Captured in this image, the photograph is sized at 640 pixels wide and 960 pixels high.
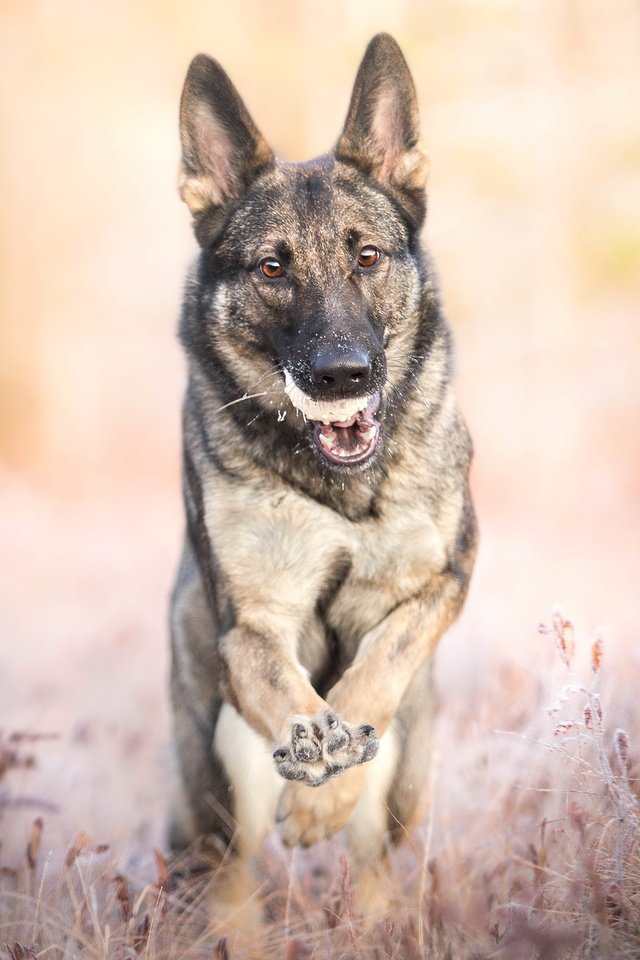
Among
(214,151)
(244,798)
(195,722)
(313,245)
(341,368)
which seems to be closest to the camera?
(341,368)

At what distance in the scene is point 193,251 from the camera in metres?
8.61

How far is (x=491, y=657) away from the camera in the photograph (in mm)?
6793

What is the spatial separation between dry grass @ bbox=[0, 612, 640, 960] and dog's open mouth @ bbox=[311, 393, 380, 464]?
3.02 ft

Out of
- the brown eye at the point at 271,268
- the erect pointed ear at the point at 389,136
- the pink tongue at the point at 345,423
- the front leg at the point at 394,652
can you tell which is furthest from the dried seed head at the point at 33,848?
the erect pointed ear at the point at 389,136

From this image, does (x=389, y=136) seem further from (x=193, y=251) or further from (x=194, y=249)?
(x=194, y=249)

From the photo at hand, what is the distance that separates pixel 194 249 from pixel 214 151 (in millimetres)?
5319

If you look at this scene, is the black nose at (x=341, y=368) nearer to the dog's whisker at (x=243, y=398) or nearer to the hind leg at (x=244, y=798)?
the dog's whisker at (x=243, y=398)

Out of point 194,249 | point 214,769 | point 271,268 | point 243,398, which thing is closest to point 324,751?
point 214,769

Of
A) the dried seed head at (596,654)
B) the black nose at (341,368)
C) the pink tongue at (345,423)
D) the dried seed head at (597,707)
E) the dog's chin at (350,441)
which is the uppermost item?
the black nose at (341,368)

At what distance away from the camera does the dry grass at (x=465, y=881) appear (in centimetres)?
302

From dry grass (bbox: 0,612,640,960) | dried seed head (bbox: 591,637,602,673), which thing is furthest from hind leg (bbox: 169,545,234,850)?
dried seed head (bbox: 591,637,602,673)

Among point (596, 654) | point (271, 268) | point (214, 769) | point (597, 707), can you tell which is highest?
point (271, 268)

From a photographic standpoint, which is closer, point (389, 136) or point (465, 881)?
point (465, 881)

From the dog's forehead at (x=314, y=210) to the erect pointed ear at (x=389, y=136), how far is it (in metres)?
0.08
